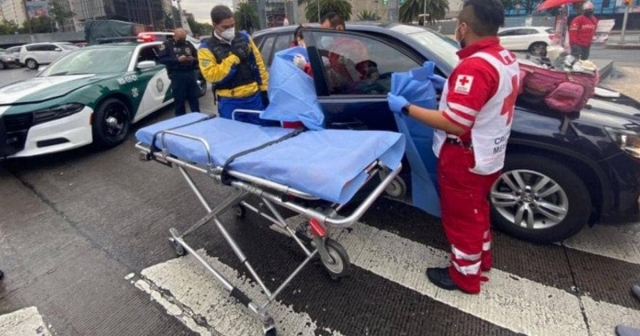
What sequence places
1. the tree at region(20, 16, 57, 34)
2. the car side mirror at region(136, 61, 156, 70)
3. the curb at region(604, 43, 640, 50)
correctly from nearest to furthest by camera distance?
the car side mirror at region(136, 61, 156, 70)
the curb at region(604, 43, 640, 50)
the tree at region(20, 16, 57, 34)

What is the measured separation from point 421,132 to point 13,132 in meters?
4.82

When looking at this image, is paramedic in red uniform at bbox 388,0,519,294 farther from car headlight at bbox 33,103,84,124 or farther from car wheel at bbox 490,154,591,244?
car headlight at bbox 33,103,84,124

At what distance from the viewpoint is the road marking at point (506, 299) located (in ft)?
7.07

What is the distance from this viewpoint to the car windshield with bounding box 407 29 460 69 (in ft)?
10.1

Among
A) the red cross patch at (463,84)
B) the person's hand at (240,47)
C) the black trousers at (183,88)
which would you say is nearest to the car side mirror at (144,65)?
the black trousers at (183,88)

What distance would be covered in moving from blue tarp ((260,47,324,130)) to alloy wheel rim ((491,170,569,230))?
1.52 metres

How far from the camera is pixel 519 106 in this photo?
9.02ft

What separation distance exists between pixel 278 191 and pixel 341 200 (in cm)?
41

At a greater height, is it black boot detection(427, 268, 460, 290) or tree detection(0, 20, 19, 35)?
tree detection(0, 20, 19, 35)

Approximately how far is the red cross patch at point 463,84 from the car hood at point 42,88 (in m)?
5.00

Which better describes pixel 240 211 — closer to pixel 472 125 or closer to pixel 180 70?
pixel 472 125

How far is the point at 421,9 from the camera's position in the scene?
4134 cm

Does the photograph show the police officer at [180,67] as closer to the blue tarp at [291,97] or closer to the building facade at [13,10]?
the blue tarp at [291,97]

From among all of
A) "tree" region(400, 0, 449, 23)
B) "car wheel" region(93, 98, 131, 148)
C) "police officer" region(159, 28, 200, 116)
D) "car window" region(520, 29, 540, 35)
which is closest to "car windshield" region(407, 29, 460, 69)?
"police officer" region(159, 28, 200, 116)
